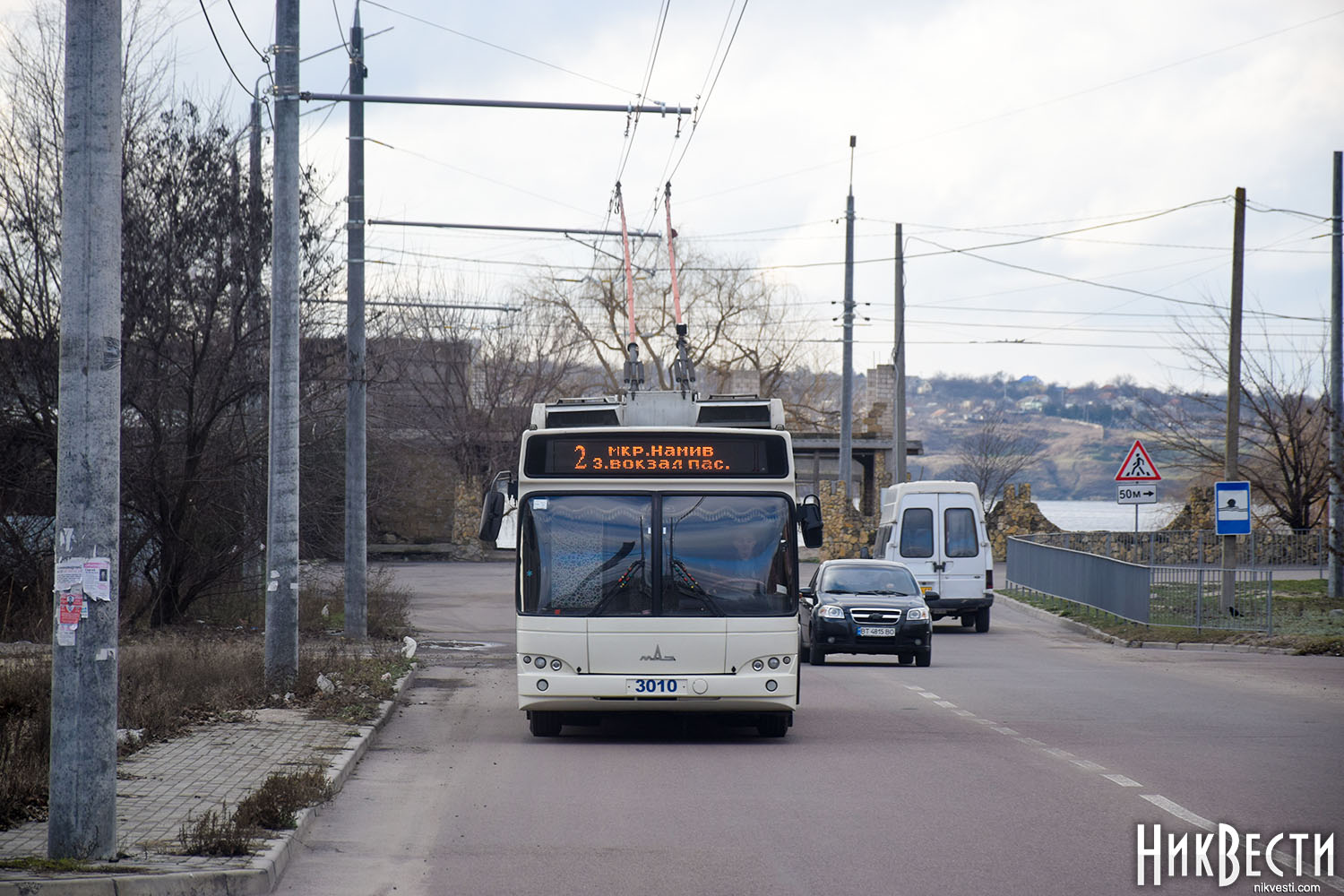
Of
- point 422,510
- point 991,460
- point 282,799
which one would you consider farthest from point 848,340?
point 991,460

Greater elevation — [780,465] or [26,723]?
[780,465]

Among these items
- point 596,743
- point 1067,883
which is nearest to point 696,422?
point 596,743

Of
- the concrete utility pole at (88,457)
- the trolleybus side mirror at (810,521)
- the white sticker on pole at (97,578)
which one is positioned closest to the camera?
the concrete utility pole at (88,457)

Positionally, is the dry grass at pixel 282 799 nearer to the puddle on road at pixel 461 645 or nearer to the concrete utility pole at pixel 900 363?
the puddle on road at pixel 461 645

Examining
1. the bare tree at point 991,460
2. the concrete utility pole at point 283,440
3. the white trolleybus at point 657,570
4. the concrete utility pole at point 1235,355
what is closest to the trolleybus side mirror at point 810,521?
the white trolleybus at point 657,570

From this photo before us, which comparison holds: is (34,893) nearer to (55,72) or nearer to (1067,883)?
(1067,883)

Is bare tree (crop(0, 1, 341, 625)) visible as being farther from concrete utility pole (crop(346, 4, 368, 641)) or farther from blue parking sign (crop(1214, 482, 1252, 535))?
blue parking sign (crop(1214, 482, 1252, 535))

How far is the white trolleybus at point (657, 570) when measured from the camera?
12.5 m

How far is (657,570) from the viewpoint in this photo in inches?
502

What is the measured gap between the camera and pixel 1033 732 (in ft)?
44.0

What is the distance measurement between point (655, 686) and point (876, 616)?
373 inches

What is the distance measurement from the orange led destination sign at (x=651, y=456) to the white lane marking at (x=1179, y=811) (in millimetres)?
4581

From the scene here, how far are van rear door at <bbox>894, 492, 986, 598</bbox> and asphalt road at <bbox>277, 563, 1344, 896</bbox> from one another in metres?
11.2

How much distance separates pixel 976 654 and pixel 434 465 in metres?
34.4
